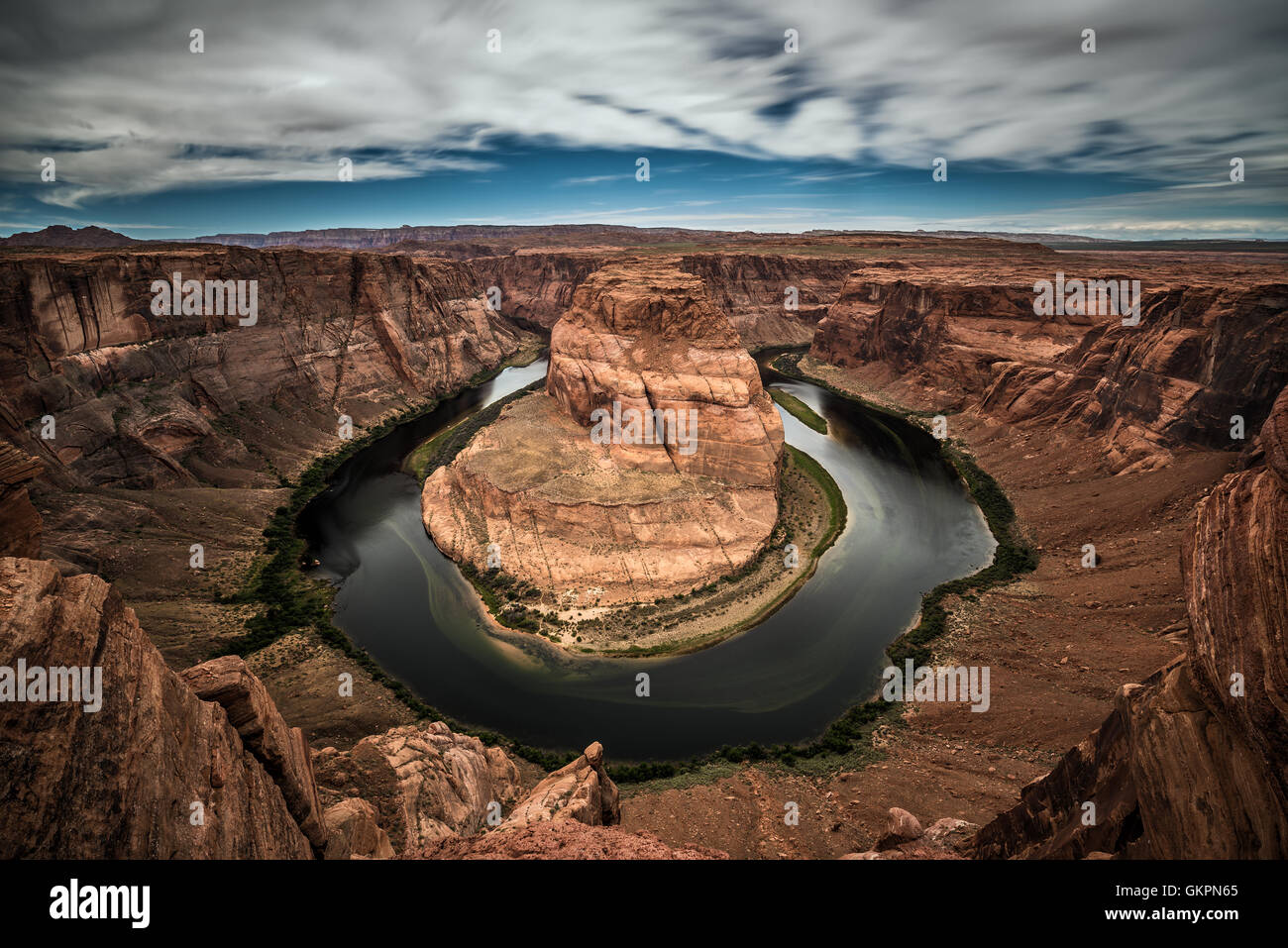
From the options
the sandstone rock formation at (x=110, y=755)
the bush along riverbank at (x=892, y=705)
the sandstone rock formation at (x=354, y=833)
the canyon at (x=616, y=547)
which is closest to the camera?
the sandstone rock formation at (x=110, y=755)

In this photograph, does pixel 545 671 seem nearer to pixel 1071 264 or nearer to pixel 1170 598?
pixel 1170 598

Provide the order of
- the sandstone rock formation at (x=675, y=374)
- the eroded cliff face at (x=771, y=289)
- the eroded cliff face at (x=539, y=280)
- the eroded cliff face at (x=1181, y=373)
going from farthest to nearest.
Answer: the eroded cliff face at (x=539, y=280), the eroded cliff face at (x=771, y=289), the sandstone rock formation at (x=675, y=374), the eroded cliff face at (x=1181, y=373)

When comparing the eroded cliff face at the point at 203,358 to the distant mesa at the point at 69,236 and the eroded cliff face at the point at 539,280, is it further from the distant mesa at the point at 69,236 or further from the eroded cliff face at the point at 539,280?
the distant mesa at the point at 69,236

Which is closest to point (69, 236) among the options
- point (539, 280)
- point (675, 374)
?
point (539, 280)

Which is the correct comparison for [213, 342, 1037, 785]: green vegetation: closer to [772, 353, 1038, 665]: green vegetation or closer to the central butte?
[772, 353, 1038, 665]: green vegetation

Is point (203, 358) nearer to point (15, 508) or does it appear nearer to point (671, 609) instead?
point (671, 609)

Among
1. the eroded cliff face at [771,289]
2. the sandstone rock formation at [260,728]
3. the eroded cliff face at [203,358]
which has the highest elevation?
the eroded cliff face at [771,289]

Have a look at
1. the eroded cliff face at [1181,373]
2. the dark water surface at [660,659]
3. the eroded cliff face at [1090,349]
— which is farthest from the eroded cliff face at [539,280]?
the eroded cliff face at [1181,373]

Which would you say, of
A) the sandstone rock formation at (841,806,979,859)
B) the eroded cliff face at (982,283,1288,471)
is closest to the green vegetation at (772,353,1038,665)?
the eroded cliff face at (982,283,1288,471)
